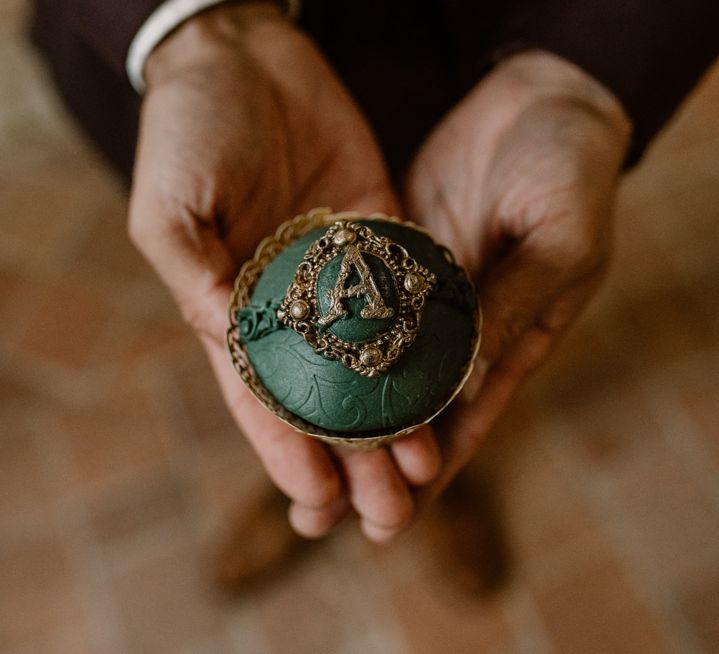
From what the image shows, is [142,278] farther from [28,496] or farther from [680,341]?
[680,341]

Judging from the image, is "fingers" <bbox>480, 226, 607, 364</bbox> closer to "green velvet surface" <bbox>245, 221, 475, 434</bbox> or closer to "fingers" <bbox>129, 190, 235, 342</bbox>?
"green velvet surface" <bbox>245, 221, 475, 434</bbox>

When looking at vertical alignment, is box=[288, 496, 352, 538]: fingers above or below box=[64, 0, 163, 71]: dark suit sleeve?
below

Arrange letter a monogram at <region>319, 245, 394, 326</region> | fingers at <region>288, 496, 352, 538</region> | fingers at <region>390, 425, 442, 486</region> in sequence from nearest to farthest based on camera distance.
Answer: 1. letter a monogram at <region>319, 245, 394, 326</region>
2. fingers at <region>390, 425, 442, 486</region>
3. fingers at <region>288, 496, 352, 538</region>

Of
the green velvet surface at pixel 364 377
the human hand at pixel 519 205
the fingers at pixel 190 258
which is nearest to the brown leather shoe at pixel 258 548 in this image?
the human hand at pixel 519 205

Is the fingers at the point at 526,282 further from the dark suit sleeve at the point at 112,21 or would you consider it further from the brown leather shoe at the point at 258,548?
the brown leather shoe at the point at 258,548

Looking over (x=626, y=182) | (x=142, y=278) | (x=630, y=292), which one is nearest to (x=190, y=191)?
(x=142, y=278)

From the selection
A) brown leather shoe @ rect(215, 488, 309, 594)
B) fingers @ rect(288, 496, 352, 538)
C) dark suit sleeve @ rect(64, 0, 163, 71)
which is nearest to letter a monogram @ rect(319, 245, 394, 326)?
fingers @ rect(288, 496, 352, 538)

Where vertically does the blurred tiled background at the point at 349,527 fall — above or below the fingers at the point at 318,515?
below
